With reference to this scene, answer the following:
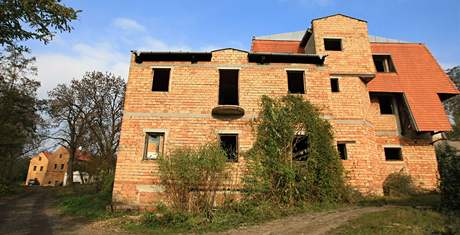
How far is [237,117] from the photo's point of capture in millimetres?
13039

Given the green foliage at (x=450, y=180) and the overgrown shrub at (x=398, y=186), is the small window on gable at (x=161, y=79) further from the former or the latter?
the overgrown shrub at (x=398, y=186)

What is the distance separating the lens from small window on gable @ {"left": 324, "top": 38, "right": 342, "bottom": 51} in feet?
51.8

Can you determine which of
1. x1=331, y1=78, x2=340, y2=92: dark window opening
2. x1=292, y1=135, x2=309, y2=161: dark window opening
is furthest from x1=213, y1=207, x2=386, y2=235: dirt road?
x1=331, y1=78, x2=340, y2=92: dark window opening

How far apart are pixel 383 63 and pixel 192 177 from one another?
14.9m

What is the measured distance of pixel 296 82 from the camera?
14.7m

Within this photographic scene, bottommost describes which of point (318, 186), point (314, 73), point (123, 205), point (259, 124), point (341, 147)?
point (123, 205)

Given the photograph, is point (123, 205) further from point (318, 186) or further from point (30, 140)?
point (30, 140)

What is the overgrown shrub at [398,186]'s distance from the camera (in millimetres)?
14031

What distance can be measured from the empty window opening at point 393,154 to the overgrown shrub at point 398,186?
124 centimetres

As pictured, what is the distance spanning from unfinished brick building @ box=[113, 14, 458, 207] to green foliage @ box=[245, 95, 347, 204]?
694 millimetres

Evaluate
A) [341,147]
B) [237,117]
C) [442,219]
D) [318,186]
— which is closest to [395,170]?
[341,147]

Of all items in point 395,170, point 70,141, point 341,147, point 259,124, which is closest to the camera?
point 259,124

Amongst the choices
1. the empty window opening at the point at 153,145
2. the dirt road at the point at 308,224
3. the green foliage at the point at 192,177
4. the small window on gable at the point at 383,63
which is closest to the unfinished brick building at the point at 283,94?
the empty window opening at the point at 153,145

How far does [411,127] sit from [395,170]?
261 cm
